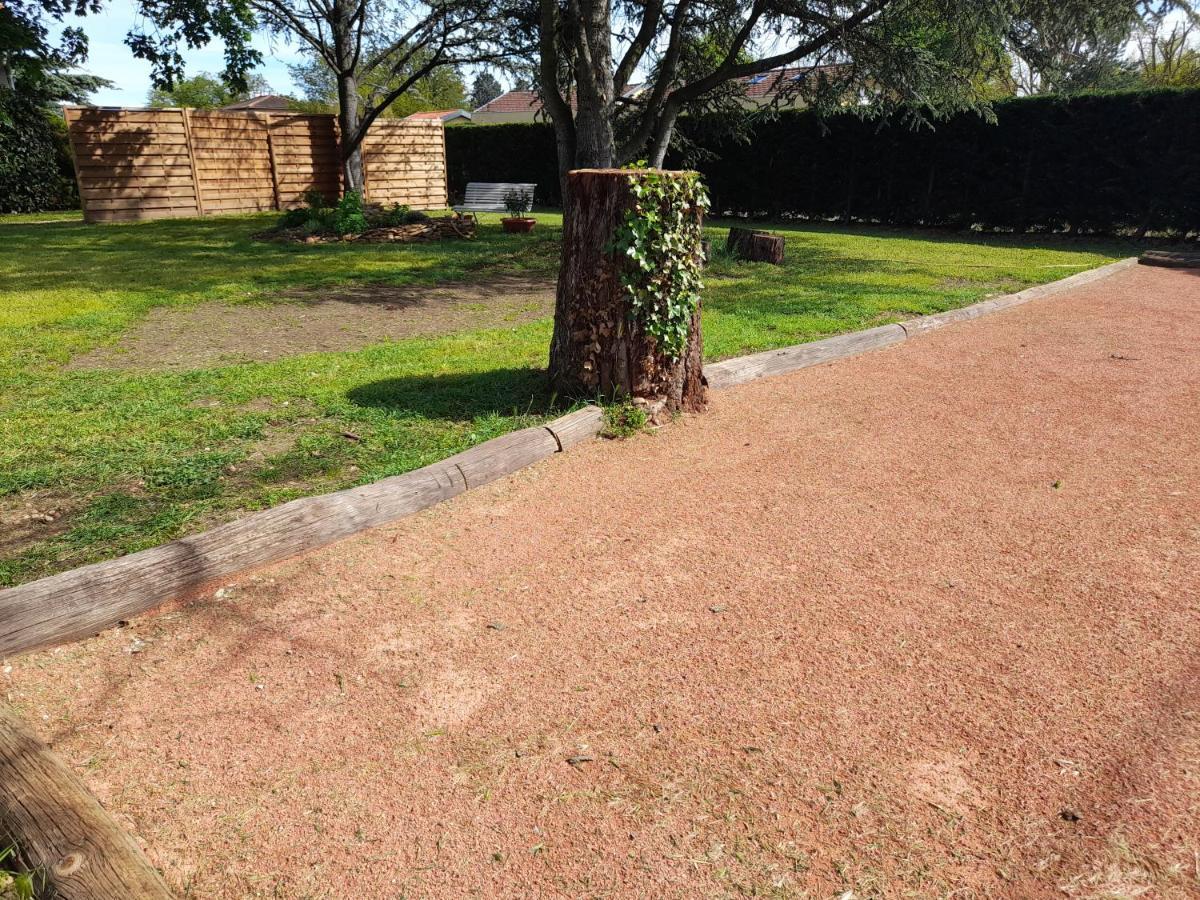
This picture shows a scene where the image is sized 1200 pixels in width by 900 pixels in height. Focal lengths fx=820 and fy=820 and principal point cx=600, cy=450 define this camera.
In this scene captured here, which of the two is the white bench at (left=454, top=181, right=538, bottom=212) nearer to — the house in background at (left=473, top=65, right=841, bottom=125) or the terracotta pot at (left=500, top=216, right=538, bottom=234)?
the house in background at (left=473, top=65, right=841, bottom=125)

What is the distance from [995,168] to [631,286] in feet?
51.3

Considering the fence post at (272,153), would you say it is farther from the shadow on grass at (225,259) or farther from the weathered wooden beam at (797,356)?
the weathered wooden beam at (797,356)

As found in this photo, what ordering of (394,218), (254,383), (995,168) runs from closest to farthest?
(254,383) < (394,218) < (995,168)

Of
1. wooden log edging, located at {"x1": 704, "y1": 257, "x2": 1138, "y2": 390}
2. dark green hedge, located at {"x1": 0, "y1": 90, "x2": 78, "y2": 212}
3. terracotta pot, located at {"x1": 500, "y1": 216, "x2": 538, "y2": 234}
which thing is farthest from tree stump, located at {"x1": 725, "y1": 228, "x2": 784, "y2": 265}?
dark green hedge, located at {"x1": 0, "y1": 90, "x2": 78, "y2": 212}

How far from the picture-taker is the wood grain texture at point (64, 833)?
5.50 ft

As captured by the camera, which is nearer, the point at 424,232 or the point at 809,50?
the point at 809,50

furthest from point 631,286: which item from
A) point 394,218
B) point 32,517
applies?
point 394,218

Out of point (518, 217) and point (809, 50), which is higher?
point (809, 50)

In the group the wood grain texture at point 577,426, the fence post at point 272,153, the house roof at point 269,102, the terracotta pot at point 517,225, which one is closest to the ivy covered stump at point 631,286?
the wood grain texture at point 577,426

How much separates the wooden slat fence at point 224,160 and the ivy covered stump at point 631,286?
16.2m

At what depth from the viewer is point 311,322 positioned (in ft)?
25.2

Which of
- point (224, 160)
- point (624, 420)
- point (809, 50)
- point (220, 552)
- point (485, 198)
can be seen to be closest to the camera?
point (220, 552)

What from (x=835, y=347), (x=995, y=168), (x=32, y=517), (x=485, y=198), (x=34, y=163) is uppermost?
(x=995, y=168)

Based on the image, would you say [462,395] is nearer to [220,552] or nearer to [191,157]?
[220,552]
